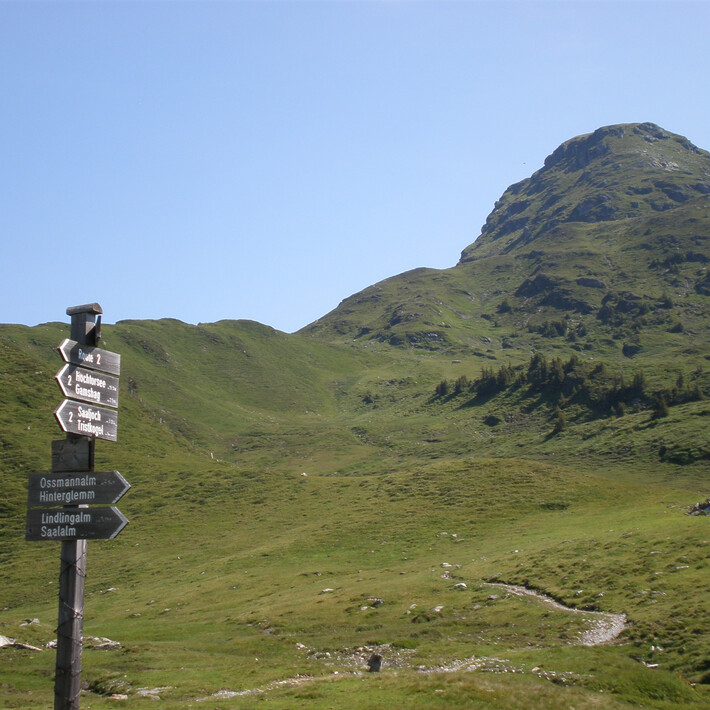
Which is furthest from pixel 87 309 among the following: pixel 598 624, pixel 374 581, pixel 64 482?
pixel 374 581

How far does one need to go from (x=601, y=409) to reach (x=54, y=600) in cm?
14303

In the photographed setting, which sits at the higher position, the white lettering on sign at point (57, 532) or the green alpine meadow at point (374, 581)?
the white lettering on sign at point (57, 532)

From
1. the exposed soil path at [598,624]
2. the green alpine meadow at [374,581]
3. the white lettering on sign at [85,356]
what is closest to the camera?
the white lettering on sign at [85,356]

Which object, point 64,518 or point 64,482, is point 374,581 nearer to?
point 64,518

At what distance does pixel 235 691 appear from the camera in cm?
2761

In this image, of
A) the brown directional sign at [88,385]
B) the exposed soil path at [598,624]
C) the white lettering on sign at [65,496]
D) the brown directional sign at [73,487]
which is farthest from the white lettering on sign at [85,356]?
the exposed soil path at [598,624]

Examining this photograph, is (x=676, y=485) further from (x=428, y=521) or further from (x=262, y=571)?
(x=262, y=571)

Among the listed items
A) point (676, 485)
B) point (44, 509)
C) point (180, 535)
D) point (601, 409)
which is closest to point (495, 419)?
point (601, 409)

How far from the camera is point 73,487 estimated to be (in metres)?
13.0

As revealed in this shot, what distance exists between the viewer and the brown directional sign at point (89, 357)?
13.1 meters

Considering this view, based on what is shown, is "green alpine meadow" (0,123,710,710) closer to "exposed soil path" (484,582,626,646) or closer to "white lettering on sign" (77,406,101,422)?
"exposed soil path" (484,582,626,646)

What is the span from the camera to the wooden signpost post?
40.7ft

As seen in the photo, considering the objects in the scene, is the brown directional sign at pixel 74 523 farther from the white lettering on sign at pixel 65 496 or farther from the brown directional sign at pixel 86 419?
the brown directional sign at pixel 86 419

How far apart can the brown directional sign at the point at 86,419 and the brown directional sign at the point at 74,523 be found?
145 cm
